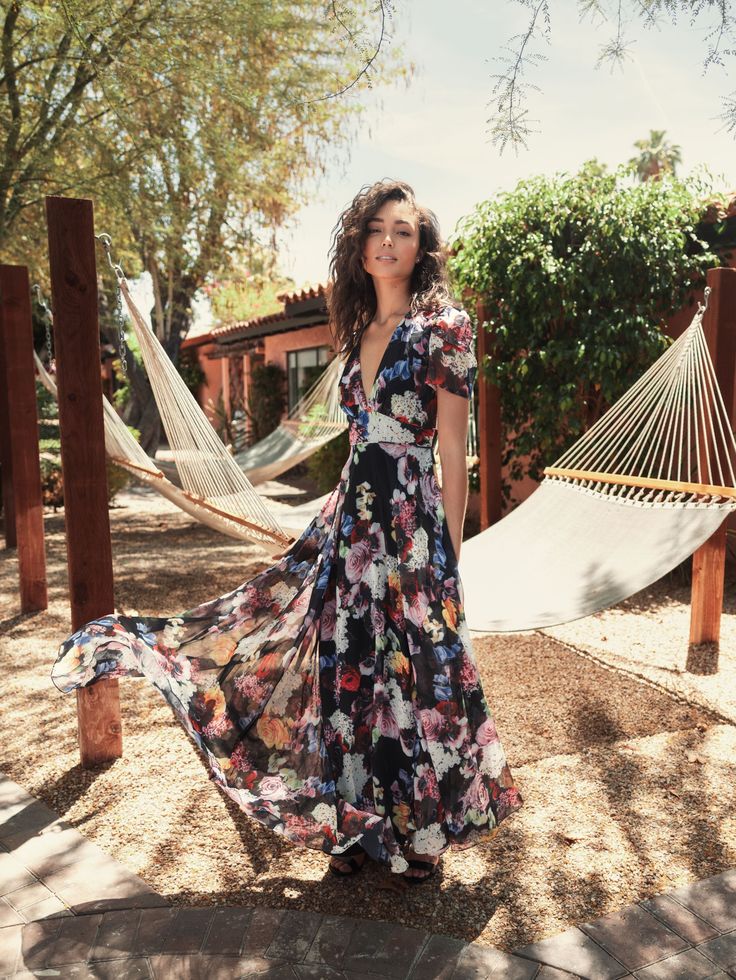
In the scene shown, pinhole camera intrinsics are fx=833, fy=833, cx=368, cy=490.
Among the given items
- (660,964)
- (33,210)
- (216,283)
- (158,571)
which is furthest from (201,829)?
(216,283)

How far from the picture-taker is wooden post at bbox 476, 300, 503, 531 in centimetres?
480

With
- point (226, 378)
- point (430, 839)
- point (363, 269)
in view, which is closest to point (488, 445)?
point (363, 269)

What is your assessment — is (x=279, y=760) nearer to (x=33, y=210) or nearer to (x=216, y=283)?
(x=33, y=210)

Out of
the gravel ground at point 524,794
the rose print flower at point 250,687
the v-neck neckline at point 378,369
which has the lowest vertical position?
the gravel ground at point 524,794

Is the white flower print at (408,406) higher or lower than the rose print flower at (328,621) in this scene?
higher

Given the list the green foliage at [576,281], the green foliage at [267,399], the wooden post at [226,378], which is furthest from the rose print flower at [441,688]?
the wooden post at [226,378]

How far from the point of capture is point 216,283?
1069 cm

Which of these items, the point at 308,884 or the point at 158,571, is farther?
the point at 158,571

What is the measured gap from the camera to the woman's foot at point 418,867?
187 cm

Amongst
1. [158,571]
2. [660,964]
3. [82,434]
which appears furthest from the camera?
[158,571]

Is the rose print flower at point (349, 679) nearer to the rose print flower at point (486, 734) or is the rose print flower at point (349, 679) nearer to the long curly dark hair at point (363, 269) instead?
the rose print flower at point (486, 734)

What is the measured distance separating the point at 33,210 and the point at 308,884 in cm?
617

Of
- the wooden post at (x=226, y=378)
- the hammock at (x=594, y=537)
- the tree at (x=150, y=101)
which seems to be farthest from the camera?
the wooden post at (x=226, y=378)

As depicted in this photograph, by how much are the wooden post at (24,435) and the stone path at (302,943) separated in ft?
8.56
